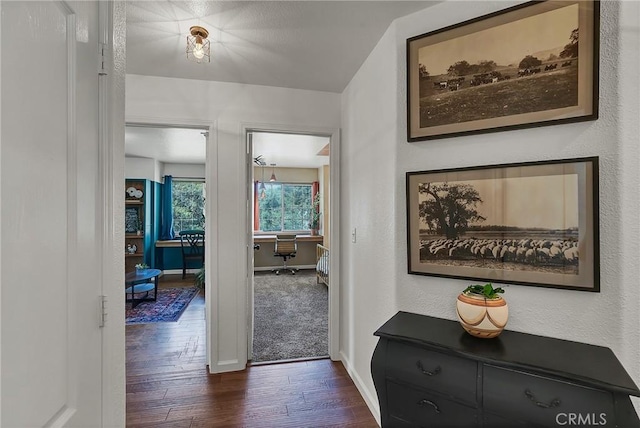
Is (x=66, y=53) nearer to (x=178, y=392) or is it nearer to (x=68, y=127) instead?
(x=68, y=127)

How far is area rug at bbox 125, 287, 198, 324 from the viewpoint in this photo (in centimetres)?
367

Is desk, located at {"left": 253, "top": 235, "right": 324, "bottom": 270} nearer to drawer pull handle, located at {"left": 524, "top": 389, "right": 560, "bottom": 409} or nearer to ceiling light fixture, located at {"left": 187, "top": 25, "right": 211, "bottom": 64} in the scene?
ceiling light fixture, located at {"left": 187, "top": 25, "right": 211, "bottom": 64}

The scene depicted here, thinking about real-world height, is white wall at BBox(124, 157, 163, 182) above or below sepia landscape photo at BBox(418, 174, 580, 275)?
above

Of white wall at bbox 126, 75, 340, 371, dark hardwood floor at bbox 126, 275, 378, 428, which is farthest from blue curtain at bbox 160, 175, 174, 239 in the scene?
white wall at bbox 126, 75, 340, 371

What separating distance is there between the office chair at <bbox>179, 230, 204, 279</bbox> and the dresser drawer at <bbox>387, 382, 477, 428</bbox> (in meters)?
5.09

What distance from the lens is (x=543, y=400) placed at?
104cm

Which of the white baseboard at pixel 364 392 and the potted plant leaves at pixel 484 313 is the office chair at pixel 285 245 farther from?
the potted plant leaves at pixel 484 313

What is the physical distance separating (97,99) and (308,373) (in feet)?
7.92

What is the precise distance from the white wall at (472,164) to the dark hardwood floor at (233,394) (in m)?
0.23

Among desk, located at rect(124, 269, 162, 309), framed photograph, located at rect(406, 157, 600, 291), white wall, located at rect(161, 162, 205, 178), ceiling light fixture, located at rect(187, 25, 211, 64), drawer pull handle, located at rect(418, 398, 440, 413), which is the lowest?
desk, located at rect(124, 269, 162, 309)

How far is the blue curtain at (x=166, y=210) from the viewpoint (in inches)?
241

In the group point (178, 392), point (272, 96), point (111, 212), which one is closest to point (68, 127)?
point (111, 212)

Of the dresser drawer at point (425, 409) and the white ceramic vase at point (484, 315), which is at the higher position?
the white ceramic vase at point (484, 315)

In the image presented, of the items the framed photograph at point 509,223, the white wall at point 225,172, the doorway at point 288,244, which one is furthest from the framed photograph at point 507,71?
the doorway at point 288,244
